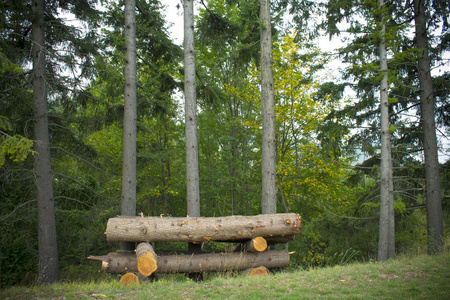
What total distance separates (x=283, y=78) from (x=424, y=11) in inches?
250

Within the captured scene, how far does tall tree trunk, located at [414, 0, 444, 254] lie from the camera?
436 inches

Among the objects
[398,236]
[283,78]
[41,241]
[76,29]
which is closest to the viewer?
[41,241]

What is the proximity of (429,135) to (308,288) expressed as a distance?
8931 mm

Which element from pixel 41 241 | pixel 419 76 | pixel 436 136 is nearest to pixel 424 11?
pixel 419 76

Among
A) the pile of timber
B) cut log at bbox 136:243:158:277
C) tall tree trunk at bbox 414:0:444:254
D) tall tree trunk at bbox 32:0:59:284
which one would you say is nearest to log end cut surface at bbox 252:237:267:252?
the pile of timber

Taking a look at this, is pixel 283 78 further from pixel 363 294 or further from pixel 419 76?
pixel 363 294

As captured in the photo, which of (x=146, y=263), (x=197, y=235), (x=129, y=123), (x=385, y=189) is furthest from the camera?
(x=385, y=189)

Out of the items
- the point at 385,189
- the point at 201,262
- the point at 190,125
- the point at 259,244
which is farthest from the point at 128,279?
the point at 385,189

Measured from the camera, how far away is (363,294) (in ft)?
16.4

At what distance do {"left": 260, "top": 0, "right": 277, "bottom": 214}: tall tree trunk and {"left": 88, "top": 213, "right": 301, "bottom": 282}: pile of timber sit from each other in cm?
223

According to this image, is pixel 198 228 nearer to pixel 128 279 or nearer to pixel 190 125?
pixel 128 279

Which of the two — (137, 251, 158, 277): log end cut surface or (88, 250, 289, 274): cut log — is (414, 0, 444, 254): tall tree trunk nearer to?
(88, 250, 289, 274): cut log

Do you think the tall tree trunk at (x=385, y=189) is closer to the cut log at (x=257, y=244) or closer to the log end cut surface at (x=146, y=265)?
the cut log at (x=257, y=244)

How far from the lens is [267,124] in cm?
1028
